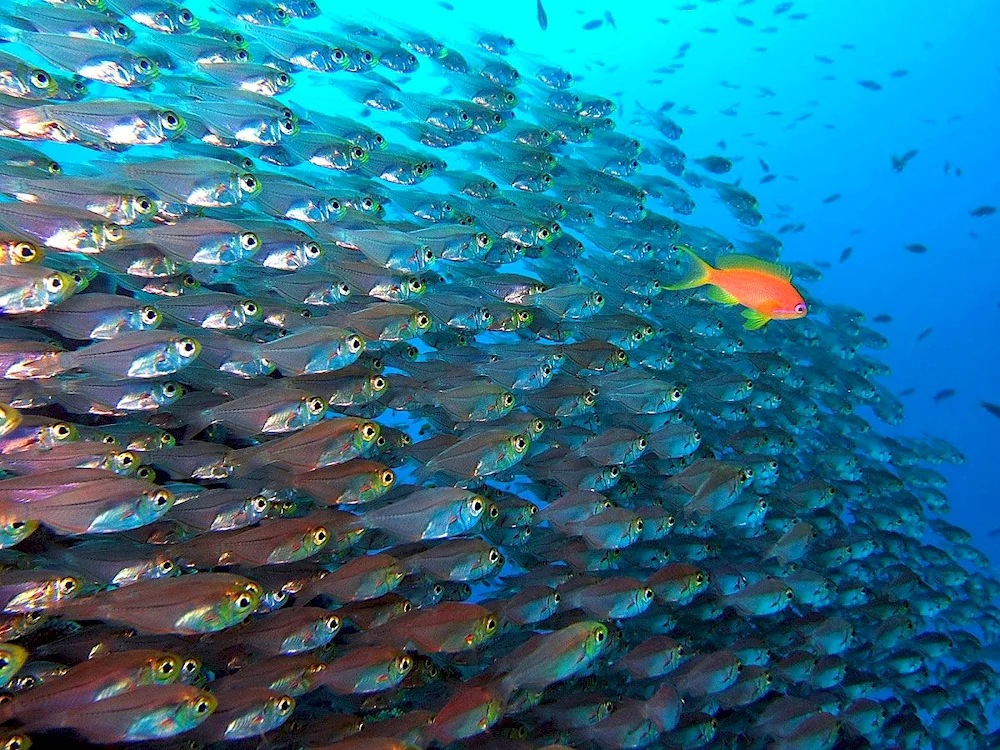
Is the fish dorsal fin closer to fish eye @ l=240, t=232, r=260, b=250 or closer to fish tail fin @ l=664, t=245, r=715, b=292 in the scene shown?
fish tail fin @ l=664, t=245, r=715, b=292

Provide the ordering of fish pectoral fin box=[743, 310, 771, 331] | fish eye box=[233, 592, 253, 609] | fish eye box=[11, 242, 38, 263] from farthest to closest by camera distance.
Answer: fish pectoral fin box=[743, 310, 771, 331] → fish eye box=[11, 242, 38, 263] → fish eye box=[233, 592, 253, 609]

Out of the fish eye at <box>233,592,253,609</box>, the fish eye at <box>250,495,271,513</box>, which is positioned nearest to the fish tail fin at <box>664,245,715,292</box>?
the fish eye at <box>250,495,271,513</box>

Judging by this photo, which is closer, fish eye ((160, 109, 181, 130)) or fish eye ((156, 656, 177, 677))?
fish eye ((156, 656, 177, 677))

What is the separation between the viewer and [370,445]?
158 inches

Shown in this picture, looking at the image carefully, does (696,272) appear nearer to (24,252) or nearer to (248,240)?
(248,240)

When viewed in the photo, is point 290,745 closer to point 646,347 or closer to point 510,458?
point 510,458

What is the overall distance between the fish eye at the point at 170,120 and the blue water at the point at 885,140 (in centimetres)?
3450

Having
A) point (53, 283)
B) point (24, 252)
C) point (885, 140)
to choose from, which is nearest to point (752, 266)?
point (53, 283)

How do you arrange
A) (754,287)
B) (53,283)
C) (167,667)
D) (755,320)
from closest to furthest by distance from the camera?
(167,667), (53,283), (754,287), (755,320)

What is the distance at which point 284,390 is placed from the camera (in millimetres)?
3893

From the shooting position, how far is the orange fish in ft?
17.0

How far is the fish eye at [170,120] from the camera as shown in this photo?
3.97 metres

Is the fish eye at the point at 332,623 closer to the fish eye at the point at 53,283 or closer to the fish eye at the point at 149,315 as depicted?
the fish eye at the point at 149,315

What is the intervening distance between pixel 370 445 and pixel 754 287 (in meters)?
3.44
